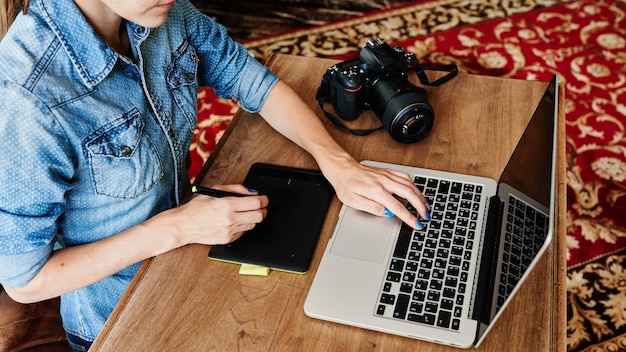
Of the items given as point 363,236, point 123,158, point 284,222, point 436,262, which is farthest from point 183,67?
point 436,262

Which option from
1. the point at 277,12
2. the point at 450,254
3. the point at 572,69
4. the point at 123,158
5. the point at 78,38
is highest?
the point at 78,38

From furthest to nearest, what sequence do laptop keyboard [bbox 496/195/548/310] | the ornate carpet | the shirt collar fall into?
the ornate carpet
the shirt collar
laptop keyboard [bbox 496/195/548/310]

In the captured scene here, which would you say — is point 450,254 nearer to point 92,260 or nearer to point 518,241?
point 518,241

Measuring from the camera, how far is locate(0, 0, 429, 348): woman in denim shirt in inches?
31.4

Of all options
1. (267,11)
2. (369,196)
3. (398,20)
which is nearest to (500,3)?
(398,20)

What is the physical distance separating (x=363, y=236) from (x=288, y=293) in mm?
151

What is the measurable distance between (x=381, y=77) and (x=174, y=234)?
0.47 metres

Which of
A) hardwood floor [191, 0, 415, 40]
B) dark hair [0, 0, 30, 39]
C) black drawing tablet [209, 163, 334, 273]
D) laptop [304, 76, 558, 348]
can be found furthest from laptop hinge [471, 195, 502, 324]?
hardwood floor [191, 0, 415, 40]

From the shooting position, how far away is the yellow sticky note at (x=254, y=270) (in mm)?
886

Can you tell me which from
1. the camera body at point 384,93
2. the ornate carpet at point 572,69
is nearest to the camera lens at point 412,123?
the camera body at point 384,93

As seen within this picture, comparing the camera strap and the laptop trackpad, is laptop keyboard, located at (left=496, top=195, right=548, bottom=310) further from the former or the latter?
the camera strap

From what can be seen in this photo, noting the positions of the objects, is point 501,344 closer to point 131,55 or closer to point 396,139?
point 396,139

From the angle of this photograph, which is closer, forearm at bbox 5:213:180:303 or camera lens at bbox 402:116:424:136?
forearm at bbox 5:213:180:303

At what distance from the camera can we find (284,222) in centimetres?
96
